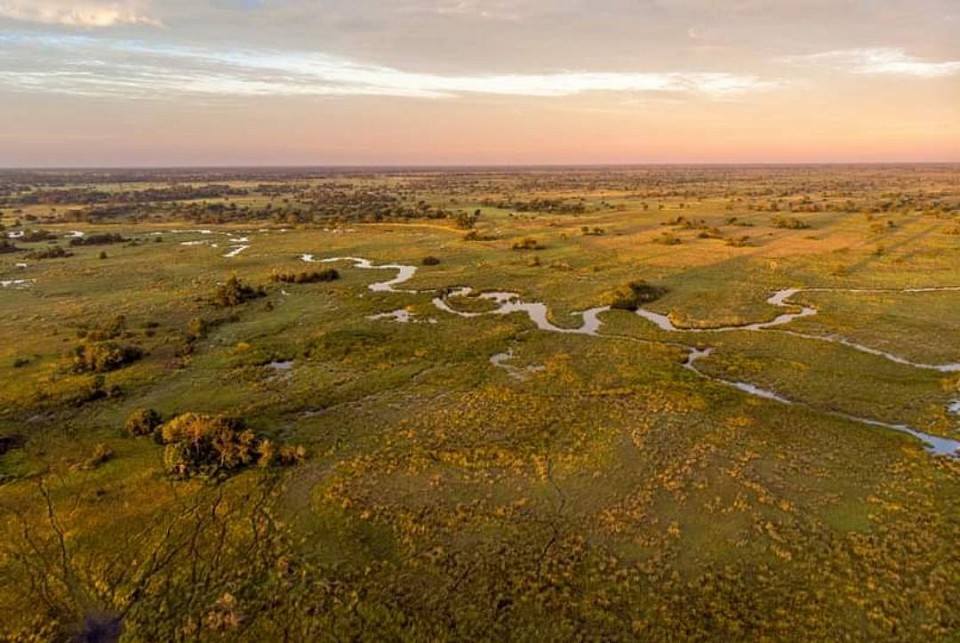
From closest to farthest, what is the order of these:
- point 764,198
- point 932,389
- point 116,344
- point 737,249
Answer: point 932,389 → point 116,344 → point 737,249 → point 764,198

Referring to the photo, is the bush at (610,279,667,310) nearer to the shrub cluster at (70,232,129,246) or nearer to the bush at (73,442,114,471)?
the bush at (73,442,114,471)

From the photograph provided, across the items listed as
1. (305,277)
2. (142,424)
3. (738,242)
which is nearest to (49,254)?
(305,277)

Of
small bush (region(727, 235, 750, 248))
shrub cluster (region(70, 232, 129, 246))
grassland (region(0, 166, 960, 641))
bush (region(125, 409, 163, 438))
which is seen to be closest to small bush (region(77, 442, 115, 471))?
grassland (region(0, 166, 960, 641))

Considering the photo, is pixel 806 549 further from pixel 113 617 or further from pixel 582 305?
pixel 582 305

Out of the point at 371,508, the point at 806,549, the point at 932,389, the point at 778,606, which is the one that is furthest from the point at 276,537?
the point at 932,389

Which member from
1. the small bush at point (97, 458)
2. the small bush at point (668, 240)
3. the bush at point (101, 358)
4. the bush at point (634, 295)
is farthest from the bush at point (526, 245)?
the small bush at point (97, 458)

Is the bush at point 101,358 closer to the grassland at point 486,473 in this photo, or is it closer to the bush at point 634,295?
the grassland at point 486,473

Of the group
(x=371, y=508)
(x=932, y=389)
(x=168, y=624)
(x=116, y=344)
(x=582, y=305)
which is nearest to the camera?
(x=168, y=624)
